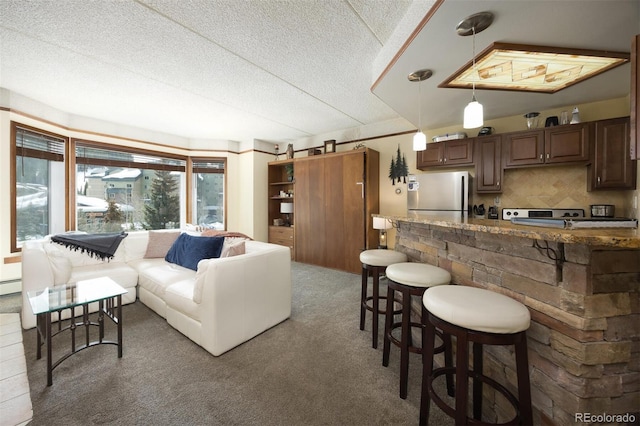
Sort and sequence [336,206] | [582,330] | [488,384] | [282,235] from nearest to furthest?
[582,330]
[488,384]
[336,206]
[282,235]

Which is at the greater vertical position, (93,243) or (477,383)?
(93,243)

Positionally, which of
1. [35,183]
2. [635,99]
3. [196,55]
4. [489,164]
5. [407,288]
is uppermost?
[196,55]

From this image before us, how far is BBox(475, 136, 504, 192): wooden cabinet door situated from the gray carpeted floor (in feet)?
8.39

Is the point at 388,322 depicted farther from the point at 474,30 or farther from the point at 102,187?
the point at 102,187

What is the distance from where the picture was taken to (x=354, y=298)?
3100 millimetres

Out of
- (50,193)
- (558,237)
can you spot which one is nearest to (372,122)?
(558,237)

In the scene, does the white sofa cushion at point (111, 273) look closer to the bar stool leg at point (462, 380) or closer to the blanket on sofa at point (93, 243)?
the blanket on sofa at point (93, 243)

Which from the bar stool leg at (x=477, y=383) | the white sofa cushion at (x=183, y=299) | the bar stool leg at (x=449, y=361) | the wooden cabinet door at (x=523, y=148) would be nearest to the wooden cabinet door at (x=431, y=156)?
the wooden cabinet door at (x=523, y=148)

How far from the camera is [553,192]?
10.2ft

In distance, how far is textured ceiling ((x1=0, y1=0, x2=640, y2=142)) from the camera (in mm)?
1729

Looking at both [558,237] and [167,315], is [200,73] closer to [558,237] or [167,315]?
[167,315]

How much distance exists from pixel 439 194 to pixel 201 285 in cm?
322

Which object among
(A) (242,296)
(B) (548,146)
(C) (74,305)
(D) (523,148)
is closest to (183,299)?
(A) (242,296)

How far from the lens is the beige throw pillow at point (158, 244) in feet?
11.1
